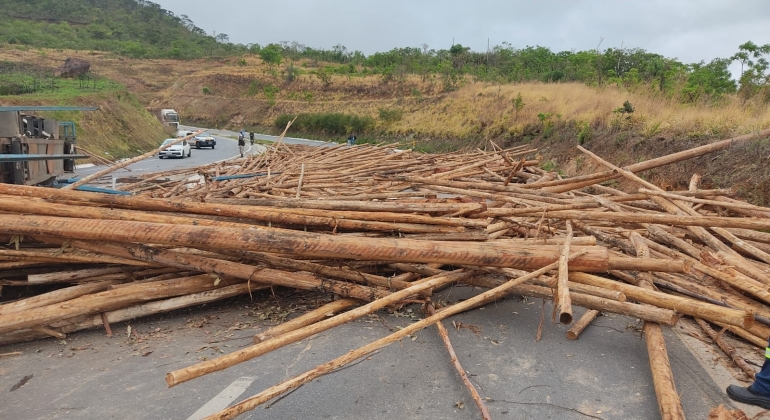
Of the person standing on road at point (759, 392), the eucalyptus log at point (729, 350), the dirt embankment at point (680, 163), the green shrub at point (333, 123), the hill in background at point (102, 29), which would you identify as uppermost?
the hill in background at point (102, 29)

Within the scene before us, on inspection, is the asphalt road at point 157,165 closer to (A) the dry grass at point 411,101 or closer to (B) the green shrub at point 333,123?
(A) the dry grass at point 411,101

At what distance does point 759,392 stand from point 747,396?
8 centimetres

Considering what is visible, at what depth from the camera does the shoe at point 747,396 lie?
10.7 ft

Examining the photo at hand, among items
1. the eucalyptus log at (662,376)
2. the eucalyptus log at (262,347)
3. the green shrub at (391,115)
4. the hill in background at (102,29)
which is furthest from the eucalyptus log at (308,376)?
the hill in background at (102,29)

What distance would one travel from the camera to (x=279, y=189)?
32.6 ft

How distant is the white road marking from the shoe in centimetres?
332

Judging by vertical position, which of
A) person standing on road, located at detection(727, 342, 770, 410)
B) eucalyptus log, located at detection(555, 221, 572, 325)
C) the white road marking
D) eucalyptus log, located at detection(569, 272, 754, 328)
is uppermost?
eucalyptus log, located at detection(555, 221, 572, 325)

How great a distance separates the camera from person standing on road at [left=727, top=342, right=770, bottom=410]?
3266mm

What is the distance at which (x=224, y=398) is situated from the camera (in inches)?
131

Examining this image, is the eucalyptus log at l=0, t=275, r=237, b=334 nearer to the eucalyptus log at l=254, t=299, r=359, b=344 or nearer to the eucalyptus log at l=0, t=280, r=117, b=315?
the eucalyptus log at l=0, t=280, r=117, b=315

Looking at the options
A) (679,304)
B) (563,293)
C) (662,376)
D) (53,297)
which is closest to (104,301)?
(53,297)

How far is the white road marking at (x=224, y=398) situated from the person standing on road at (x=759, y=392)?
3.34 m

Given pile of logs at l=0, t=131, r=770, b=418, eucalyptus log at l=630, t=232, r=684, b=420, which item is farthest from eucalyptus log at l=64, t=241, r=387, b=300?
eucalyptus log at l=630, t=232, r=684, b=420

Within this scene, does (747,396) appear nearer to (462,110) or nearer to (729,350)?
(729,350)
